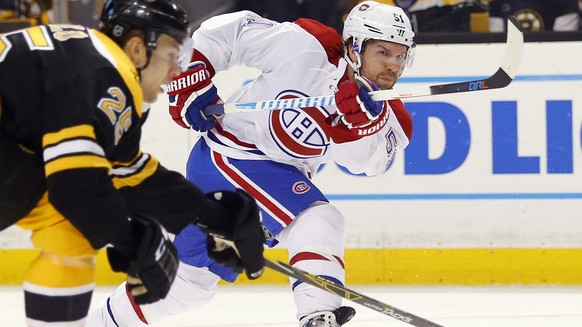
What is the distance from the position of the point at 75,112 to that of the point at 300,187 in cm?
134

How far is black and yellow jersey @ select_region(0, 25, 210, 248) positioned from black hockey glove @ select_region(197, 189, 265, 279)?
351 mm

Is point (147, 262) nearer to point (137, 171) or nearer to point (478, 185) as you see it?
point (137, 171)

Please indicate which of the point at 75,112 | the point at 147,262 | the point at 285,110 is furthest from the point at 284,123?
the point at 75,112

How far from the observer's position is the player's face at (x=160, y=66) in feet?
7.15

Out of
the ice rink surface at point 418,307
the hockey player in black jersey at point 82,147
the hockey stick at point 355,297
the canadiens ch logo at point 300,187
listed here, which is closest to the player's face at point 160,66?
the hockey player in black jersey at point 82,147

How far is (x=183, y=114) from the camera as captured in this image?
3328 millimetres

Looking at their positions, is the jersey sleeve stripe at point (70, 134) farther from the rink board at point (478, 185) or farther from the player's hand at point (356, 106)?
the rink board at point (478, 185)

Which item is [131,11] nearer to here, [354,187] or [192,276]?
[192,276]

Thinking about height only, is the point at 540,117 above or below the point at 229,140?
above

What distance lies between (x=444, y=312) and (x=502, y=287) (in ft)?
1.88

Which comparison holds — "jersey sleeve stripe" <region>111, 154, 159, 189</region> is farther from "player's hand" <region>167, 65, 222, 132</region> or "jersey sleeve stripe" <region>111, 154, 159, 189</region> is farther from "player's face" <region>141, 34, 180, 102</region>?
"player's hand" <region>167, 65, 222, 132</region>

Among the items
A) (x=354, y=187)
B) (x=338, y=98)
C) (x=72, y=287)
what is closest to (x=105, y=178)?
(x=72, y=287)

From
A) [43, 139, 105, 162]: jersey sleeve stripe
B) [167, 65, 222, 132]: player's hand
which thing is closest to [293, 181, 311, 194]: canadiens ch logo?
[167, 65, 222, 132]: player's hand

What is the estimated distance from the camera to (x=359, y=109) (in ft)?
9.89
